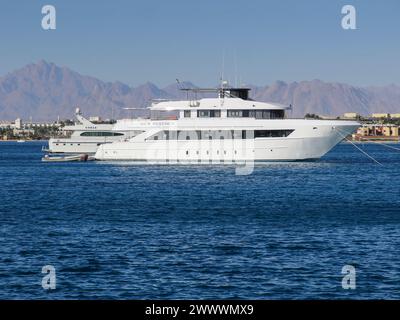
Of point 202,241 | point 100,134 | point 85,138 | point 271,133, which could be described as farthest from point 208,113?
point 202,241

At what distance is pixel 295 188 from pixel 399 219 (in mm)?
17829

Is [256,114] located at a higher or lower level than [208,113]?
lower

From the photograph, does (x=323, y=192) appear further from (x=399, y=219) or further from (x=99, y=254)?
(x=99, y=254)

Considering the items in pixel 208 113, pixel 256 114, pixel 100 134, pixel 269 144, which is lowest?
pixel 269 144

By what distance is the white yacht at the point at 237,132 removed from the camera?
73.2 meters

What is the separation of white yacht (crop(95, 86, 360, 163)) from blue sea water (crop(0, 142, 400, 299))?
1873 cm

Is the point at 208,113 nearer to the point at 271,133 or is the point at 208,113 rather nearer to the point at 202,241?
the point at 271,133

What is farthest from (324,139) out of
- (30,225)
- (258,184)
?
(30,225)

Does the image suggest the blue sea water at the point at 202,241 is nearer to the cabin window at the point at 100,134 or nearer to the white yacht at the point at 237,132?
the white yacht at the point at 237,132

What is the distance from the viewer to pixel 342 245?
26.0 metres

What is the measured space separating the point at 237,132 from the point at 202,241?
47.3 meters

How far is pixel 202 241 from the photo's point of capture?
27062 mm

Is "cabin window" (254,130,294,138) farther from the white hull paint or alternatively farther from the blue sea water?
the blue sea water

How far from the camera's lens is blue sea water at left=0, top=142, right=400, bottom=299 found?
763 inches
